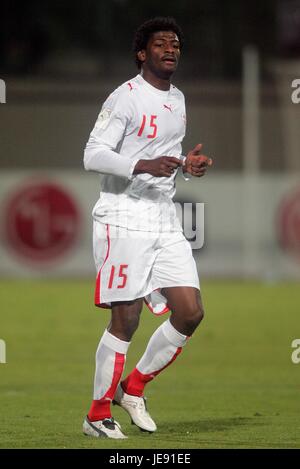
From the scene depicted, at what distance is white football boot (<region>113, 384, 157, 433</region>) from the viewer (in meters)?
8.31

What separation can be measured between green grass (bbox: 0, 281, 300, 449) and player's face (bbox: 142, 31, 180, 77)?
7.15ft

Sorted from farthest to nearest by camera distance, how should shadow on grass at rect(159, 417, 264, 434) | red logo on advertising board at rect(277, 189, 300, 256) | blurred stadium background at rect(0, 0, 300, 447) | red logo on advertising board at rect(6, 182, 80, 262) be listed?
1. red logo on advertising board at rect(277, 189, 300, 256)
2. blurred stadium background at rect(0, 0, 300, 447)
3. red logo on advertising board at rect(6, 182, 80, 262)
4. shadow on grass at rect(159, 417, 264, 434)

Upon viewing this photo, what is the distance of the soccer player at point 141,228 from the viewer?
8117 millimetres

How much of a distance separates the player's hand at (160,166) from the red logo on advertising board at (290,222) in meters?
15.3

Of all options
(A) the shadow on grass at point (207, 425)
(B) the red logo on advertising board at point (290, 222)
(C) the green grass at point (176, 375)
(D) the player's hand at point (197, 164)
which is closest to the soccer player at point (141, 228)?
(D) the player's hand at point (197, 164)

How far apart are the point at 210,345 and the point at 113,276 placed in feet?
22.0

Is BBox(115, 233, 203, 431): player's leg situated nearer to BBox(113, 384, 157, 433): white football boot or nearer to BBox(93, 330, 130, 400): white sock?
BBox(113, 384, 157, 433): white football boot

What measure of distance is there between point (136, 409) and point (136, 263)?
916 millimetres

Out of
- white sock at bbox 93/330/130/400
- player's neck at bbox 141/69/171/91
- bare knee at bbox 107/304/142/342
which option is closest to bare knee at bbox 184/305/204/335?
bare knee at bbox 107/304/142/342

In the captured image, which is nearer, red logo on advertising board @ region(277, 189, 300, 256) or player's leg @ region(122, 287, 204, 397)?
player's leg @ region(122, 287, 204, 397)

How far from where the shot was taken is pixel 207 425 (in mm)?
8766

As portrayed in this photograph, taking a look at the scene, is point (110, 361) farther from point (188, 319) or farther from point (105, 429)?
point (188, 319)

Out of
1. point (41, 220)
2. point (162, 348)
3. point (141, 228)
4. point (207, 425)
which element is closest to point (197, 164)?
point (141, 228)

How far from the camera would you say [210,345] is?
14734 millimetres
